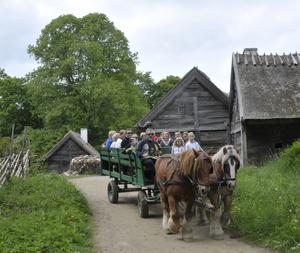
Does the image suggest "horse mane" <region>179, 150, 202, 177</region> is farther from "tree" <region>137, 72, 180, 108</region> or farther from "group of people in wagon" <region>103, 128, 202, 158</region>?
"tree" <region>137, 72, 180, 108</region>

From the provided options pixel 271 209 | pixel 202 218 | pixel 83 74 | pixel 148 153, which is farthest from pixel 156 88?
pixel 271 209

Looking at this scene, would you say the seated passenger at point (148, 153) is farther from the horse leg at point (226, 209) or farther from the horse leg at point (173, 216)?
the horse leg at point (226, 209)

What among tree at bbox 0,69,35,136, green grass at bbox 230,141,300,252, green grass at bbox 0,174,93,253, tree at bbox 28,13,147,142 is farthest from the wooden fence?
tree at bbox 0,69,35,136

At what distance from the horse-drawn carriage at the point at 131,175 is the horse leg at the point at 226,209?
6.92 ft

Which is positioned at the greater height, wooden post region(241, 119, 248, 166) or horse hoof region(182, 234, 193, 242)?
wooden post region(241, 119, 248, 166)

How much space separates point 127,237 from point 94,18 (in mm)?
30894

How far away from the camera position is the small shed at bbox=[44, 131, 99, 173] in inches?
1305

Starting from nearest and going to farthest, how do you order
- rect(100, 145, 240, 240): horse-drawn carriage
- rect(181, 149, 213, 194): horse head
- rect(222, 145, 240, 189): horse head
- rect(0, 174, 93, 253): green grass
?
rect(0, 174, 93, 253): green grass, rect(181, 149, 213, 194): horse head, rect(100, 145, 240, 240): horse-drawn carriage, rect(222, 145, 240, 189): horse head

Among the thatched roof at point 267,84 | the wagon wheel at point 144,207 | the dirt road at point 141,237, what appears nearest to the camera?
the dirt road at point 141,237

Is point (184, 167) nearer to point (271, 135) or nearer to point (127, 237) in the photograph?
point (127, 237)

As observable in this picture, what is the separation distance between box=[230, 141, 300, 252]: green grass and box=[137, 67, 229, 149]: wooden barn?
978 cm

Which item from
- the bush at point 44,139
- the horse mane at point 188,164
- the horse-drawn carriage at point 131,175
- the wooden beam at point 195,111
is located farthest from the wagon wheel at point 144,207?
the bush at point 44,139

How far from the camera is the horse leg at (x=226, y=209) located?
9.11 meters

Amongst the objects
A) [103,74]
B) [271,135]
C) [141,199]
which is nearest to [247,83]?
[271,135]
